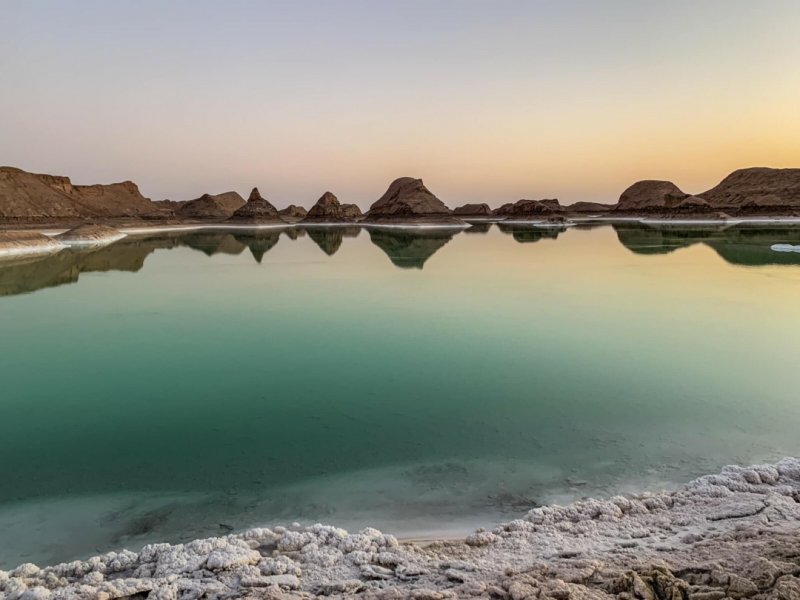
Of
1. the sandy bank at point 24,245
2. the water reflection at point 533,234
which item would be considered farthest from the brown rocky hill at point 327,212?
the sandy bank at point 24,245

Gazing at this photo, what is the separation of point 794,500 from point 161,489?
18.9ft

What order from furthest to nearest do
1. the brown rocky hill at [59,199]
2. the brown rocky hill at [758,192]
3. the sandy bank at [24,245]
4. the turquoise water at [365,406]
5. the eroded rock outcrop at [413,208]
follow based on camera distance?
the eroded rock outcrop at [413,208] → the brown rocky hill at [59,199] → the brown rocky hill at [758,192] → the sandy bank at [24,245] → the turquoise water at [365,406]

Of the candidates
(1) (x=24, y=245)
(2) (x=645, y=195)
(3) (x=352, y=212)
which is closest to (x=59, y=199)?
(3) (x=352, y=212)

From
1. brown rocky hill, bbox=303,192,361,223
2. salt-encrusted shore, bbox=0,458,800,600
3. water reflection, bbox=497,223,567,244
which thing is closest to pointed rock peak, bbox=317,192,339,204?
brown rocky hill, bbox=303,192,361,223

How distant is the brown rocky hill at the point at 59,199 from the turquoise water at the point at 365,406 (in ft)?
209

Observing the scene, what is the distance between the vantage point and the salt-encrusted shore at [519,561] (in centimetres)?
258

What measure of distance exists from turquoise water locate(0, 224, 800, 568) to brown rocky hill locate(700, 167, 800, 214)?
2915 inches

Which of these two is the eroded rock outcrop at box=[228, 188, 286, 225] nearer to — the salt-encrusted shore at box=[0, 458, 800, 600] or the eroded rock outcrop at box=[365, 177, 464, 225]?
the eroded rock outcrop at box=[365, 177, 464, 225]

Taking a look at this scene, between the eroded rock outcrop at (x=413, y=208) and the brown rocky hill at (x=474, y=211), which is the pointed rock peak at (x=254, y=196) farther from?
the brown rocky hill at (x=474, y=211)

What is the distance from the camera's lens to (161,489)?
4.59 m

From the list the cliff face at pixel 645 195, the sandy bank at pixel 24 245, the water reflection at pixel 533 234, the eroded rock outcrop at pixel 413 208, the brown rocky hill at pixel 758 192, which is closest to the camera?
the sandy bank at pixel 24 245

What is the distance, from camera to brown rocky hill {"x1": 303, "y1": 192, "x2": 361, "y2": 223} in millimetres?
99938

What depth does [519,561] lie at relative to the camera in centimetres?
319

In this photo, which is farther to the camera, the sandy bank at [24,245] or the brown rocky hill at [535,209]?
the brown rocky hill at [535,209]
